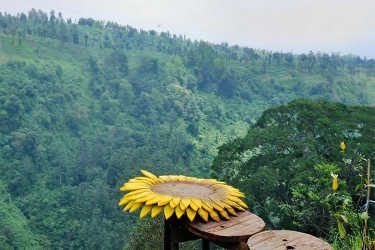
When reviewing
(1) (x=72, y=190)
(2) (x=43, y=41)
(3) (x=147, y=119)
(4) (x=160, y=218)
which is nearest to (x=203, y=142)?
(3) (x=147, y=119)

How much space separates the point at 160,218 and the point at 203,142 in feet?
99.0

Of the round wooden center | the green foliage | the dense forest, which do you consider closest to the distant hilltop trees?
the dense forest

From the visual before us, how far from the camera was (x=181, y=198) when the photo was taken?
255 cm

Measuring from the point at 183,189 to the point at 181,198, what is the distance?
0.89ft

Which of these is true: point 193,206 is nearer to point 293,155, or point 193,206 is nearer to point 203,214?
point 203,214

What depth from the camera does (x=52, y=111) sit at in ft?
134

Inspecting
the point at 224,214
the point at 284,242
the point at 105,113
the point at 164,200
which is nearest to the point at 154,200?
the point at 164,200

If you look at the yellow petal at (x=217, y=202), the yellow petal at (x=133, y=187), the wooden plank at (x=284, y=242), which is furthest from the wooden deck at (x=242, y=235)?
the yellow petal at (x=133, y=187)

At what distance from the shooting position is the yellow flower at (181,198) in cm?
245

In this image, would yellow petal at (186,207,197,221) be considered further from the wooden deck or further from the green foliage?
the green foliage

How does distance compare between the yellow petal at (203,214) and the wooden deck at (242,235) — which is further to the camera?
the yellow petal at (203,214)

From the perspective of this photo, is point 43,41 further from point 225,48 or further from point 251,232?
point 251,232

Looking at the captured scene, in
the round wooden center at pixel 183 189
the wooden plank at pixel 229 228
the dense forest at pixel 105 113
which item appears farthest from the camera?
the dense forest at pixel 105 113

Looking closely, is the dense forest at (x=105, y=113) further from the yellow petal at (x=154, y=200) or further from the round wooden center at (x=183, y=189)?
the yellow petal at (x=154, y=200)
